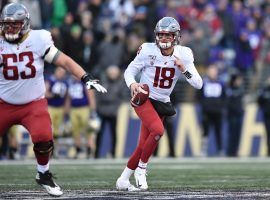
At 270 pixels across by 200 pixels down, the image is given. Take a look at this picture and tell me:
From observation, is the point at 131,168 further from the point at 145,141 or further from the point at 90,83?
the point at 90,83

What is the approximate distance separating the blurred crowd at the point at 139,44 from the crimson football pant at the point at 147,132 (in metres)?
6.57

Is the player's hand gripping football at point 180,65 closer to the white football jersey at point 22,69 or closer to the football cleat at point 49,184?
the white football jersey at point 22,69

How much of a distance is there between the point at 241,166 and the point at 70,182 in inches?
163

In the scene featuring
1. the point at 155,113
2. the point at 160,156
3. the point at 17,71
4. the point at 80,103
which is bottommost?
the point at 160,156

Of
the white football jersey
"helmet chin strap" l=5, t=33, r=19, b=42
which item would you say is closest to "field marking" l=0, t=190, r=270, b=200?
the white football jersey

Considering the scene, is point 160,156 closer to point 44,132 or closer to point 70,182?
point 70,182

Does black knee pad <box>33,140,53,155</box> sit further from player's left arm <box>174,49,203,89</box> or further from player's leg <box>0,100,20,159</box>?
player's left arm <box>174,49,203,89</box>

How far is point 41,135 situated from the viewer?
8.38 metres

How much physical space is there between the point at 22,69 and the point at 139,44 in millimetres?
9213

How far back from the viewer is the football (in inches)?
369

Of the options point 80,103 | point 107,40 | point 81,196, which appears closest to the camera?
point 81,196

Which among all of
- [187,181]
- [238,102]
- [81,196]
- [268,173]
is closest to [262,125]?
[238,102]

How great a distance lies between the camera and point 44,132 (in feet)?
27.5

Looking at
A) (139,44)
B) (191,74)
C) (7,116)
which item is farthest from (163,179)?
(139,44)
